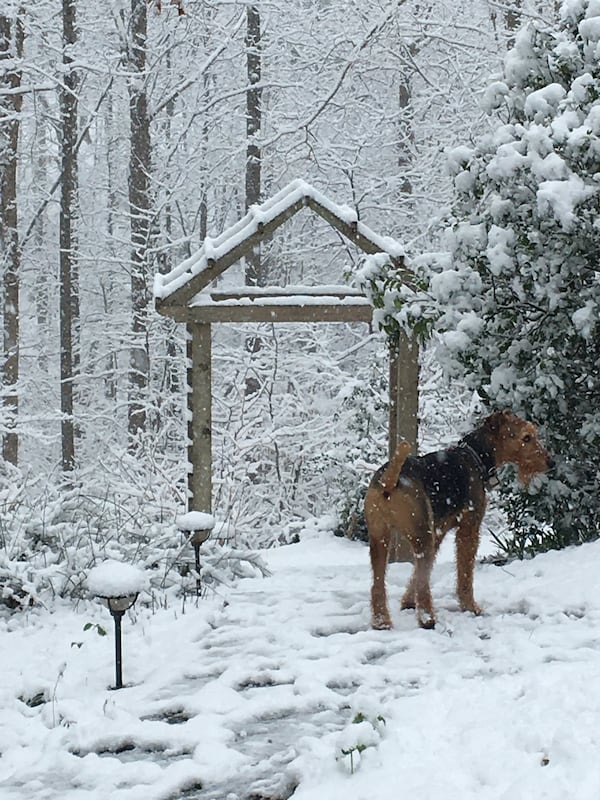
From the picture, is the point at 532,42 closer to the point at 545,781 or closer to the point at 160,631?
the point at 160,631

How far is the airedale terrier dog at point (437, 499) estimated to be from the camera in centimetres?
482

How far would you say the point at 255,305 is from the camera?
7887 millimetres

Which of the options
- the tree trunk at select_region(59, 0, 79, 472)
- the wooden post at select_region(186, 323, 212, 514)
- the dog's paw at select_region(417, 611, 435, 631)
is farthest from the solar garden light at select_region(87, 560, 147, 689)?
the tree trunk at select_region(59, 0, 79, 472)

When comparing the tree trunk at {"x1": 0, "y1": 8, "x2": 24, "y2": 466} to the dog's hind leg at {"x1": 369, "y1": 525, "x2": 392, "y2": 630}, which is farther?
the tree trunk at {"x1": 0, "y1": 8, "x2": 24, "y2": 466}

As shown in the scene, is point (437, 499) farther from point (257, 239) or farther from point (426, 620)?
point (257, 239)

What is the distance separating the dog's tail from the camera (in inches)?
181

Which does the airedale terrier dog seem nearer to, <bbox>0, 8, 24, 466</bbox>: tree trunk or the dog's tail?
the dog's tail

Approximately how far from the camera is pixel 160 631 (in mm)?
5176

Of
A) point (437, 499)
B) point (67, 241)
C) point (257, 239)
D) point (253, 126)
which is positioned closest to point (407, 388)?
point (257, 239)

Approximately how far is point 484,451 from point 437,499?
1.94ft

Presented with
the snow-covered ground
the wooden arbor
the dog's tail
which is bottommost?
the snow-covered ground

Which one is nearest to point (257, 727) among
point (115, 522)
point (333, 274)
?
point (115, 522)

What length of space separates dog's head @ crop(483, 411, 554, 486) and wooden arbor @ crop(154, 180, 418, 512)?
2456 millimetres

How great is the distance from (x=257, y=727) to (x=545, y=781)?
1.30m
